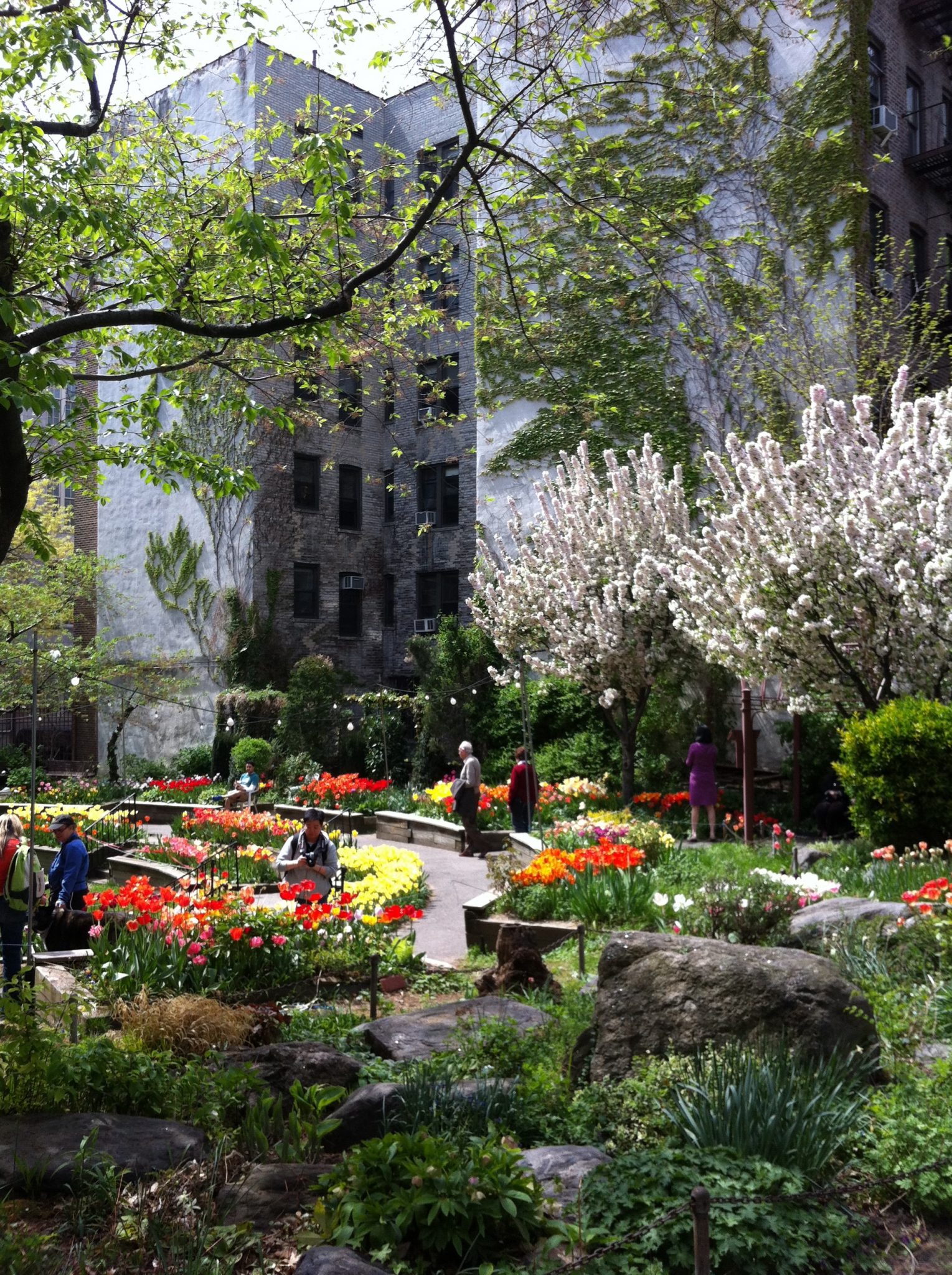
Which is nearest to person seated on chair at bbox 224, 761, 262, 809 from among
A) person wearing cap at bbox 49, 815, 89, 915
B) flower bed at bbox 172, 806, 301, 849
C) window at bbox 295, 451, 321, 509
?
flower bed at bbox 172, 806, 301, 849

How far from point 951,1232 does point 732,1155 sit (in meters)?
0.97

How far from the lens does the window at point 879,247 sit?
71.5 ft

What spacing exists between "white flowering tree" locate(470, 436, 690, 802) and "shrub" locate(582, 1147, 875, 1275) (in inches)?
528

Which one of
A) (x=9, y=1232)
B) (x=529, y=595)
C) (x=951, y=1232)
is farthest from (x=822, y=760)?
(x=9, y=1232)

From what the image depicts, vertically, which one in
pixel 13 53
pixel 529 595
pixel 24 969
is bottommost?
pixel 24 969

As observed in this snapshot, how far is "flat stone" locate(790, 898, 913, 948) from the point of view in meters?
8.38

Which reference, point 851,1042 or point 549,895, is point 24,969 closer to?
point 851,1042

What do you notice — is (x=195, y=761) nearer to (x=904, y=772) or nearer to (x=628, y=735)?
(x=628, y=735)

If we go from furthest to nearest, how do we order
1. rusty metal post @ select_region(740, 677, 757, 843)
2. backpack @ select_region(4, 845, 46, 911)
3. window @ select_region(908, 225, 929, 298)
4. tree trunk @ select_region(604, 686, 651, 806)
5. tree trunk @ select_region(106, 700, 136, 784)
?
tree trunk @ select_region(106, 700, 136, 784), window @ select_region(908, 225, 929, 298), tree trunk @ select_region(604, 686, 651, 806), rusty metal post @ select_region(740, 677, 757, 843), backpack @ select_region(4, 845, 46, 911)

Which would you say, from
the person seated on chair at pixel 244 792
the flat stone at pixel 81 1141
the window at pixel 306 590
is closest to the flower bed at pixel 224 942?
the flat stone at pixel 81 1141

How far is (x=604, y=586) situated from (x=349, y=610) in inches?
582

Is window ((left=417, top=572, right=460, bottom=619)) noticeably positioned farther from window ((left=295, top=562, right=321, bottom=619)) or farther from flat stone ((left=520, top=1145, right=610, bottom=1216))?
flat stone ((left=520, top=1145, right=610, bottom=1216))

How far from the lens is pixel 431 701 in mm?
25047

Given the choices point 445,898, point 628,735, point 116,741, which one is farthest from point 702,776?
point 116,741
